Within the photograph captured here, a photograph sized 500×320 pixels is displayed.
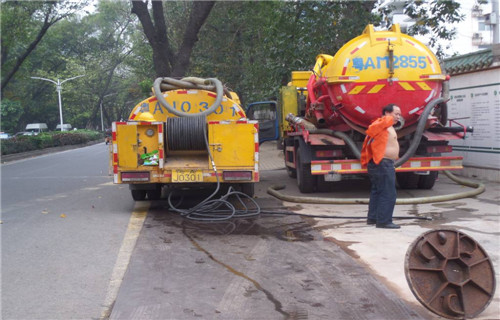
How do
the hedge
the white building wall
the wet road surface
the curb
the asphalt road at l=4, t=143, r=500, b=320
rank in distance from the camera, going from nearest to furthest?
the wet road surface
the asphalt road at l=4, t=143, r=500, b=320
the white building wall
the curb
the hedge

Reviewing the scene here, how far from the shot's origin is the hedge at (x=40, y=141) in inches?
1238

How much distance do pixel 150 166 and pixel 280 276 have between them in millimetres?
4293

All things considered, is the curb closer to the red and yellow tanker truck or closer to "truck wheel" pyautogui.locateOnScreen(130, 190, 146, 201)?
"truck wheel" pyautogui.locateOnScreen(130, 190, 146, 201)

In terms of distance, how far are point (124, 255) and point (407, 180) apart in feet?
23.3

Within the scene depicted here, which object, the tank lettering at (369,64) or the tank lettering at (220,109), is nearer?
the tank lettering at (369,64)

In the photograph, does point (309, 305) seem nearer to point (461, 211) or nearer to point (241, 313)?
point (241, 313)

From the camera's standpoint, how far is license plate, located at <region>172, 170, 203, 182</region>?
29.4 ft

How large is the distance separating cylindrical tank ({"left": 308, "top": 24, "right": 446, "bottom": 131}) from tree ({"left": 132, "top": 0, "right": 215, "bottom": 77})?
7.54 meters

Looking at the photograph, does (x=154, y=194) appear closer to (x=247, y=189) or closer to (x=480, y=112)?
(x=247, y=189)

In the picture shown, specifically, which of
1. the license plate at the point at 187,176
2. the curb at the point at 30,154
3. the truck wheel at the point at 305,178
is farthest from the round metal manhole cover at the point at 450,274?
the curb at the point at 30,154

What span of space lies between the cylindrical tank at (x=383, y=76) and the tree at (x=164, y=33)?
7.54 meters

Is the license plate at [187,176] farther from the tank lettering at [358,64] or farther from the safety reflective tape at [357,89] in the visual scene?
the tank lettering at [358,64]

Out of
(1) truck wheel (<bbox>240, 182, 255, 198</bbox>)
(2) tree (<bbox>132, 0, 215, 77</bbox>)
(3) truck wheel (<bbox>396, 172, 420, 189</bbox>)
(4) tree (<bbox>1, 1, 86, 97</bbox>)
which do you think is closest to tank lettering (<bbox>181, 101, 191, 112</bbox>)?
(1) truck wheel (<bbox>240, 182, 255, 198</bbox>)

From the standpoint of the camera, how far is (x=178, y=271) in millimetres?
5629
